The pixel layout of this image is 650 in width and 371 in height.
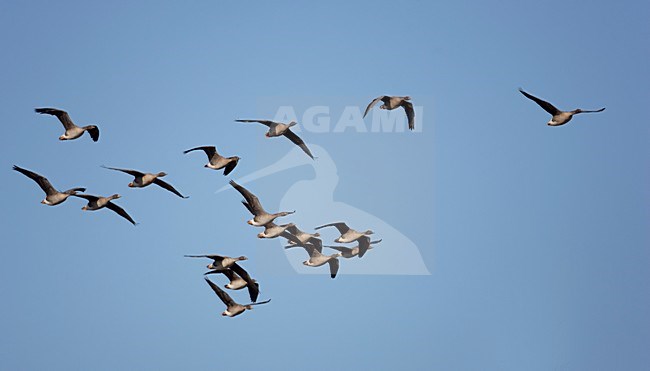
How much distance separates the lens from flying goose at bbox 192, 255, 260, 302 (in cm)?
3575

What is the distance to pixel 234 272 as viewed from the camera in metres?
36.5

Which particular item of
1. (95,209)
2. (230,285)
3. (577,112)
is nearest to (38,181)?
(95,209)

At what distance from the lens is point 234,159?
117ft

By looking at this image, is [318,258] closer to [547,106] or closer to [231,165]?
[231,165]

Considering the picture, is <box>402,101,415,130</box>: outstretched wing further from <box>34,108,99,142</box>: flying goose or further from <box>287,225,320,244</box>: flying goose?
<box>34,108,99,142</box>: flying goose

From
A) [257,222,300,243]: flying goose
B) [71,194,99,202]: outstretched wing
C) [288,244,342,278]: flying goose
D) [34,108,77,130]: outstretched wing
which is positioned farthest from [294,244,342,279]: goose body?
[34,108,77,130]: outstretched wing

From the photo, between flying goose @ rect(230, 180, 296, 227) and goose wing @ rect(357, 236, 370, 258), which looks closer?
flying goose @ rect(230, 180, 296, 227)

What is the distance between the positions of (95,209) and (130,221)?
118 centimetres

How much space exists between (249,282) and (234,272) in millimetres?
582

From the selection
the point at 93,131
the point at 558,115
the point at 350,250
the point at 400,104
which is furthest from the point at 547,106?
the point at 93,131

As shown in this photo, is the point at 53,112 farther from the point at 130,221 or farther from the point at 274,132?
the point at 274,132

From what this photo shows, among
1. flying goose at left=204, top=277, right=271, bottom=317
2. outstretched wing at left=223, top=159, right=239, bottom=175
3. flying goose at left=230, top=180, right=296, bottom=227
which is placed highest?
outstretched wing at left=223, top=159, right=239, bottom=175

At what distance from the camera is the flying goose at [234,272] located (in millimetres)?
35750

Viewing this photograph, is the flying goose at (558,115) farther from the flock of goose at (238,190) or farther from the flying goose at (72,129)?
the flying goose at (72,129)
